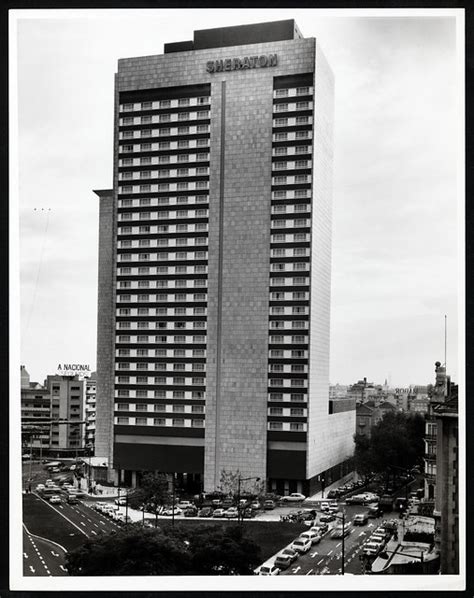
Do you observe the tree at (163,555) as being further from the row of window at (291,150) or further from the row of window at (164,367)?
the row of window at (291,150)

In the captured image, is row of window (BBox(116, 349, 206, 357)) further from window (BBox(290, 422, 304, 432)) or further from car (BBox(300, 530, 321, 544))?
car (BBox(300, 530, 321, 544))

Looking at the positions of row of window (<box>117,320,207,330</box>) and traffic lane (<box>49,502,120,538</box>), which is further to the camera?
row of window (<box>117,320,207,330</box>)

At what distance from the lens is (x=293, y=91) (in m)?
10.7

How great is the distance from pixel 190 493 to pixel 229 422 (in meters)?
1.59

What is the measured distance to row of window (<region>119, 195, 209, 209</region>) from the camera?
11250 mm

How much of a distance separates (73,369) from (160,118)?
13.7 ft

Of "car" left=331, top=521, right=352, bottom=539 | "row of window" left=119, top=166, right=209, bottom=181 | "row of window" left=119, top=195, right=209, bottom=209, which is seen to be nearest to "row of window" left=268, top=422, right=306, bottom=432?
"car" left=331, top=521, right=352, bottom=539

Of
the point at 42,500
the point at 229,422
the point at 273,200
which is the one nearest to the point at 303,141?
the point at 273,200

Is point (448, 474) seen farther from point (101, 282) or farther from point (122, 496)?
point (101, 282)

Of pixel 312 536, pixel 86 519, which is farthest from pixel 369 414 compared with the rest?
pixel 86 519

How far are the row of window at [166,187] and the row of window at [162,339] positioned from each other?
2.27m

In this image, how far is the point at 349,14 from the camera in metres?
6.79

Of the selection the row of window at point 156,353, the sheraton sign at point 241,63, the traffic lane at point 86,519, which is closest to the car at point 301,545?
the traffic lane at point 86,519

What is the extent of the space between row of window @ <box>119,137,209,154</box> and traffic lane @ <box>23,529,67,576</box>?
5963 mm
